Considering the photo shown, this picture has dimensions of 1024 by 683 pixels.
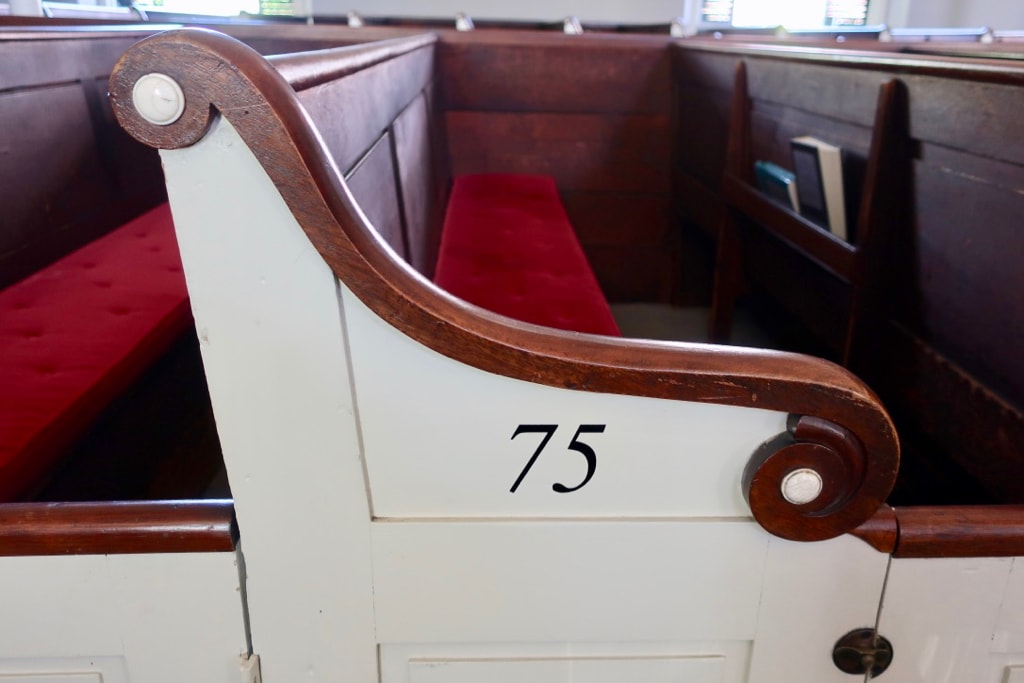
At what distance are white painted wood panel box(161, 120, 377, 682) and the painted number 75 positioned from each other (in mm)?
157

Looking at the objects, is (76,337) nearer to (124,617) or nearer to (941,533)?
(124,617)

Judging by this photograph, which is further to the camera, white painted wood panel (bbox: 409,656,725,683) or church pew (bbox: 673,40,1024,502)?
church pew (bbox: 673,40,1024,502)

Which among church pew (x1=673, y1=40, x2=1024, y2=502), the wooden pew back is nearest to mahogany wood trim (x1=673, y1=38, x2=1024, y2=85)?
church pew (x1=673, y1=40, x2=1024, y2=502)

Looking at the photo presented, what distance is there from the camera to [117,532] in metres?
0.77

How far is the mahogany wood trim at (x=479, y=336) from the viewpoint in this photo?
60cm

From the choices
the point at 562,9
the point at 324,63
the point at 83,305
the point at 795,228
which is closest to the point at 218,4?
the point at 562,9

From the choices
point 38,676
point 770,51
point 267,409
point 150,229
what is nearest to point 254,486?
point 267,409

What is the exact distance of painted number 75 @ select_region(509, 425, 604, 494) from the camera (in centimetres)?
74

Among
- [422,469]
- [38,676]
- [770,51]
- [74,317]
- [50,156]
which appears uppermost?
[770,51]

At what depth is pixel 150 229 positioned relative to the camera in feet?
6.73

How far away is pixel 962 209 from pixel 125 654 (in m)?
1.34

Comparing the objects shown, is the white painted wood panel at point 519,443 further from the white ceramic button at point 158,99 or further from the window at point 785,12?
the window at point 785,12

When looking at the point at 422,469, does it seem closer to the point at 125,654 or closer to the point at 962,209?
the point at 125,654

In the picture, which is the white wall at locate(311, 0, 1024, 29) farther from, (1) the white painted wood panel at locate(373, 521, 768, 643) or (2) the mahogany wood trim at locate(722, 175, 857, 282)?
(1) the white painted wood panel at locate(373, 521, 768, 643)
